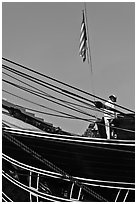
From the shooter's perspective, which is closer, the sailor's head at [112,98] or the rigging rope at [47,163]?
the rigging rope at [47,163]

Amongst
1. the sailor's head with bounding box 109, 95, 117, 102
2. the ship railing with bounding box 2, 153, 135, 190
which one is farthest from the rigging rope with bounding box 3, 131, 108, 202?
the sailor's head with bounding box 109, 95, 117, 102

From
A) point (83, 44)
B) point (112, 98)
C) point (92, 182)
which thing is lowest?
point (92, 182)

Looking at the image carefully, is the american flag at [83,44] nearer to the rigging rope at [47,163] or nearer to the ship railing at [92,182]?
the rigging rope at [47,163]

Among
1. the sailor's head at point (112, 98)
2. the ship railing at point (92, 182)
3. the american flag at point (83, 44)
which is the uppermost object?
the american flag at point (83, 44)

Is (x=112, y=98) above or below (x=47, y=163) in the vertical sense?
above

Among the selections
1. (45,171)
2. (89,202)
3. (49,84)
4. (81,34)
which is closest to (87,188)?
(89,202)

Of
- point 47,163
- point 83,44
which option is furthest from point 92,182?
point 83,44

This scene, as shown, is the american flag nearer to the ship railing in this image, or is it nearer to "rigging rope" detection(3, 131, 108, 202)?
"rigging rope" detection(3, 131, 108, 202)

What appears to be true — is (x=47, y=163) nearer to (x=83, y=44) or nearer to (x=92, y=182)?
(x=92, y=182)

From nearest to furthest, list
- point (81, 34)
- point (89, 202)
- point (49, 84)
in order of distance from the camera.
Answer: point (89, 202), point (49, 84), point (81, 34)

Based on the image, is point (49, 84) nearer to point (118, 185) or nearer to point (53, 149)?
point (53, 149)

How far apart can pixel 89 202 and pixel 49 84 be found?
3.54 ft

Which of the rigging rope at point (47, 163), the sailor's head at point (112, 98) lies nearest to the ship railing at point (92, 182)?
the rigging rope at point (47, 163)

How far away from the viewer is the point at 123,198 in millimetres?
3619
